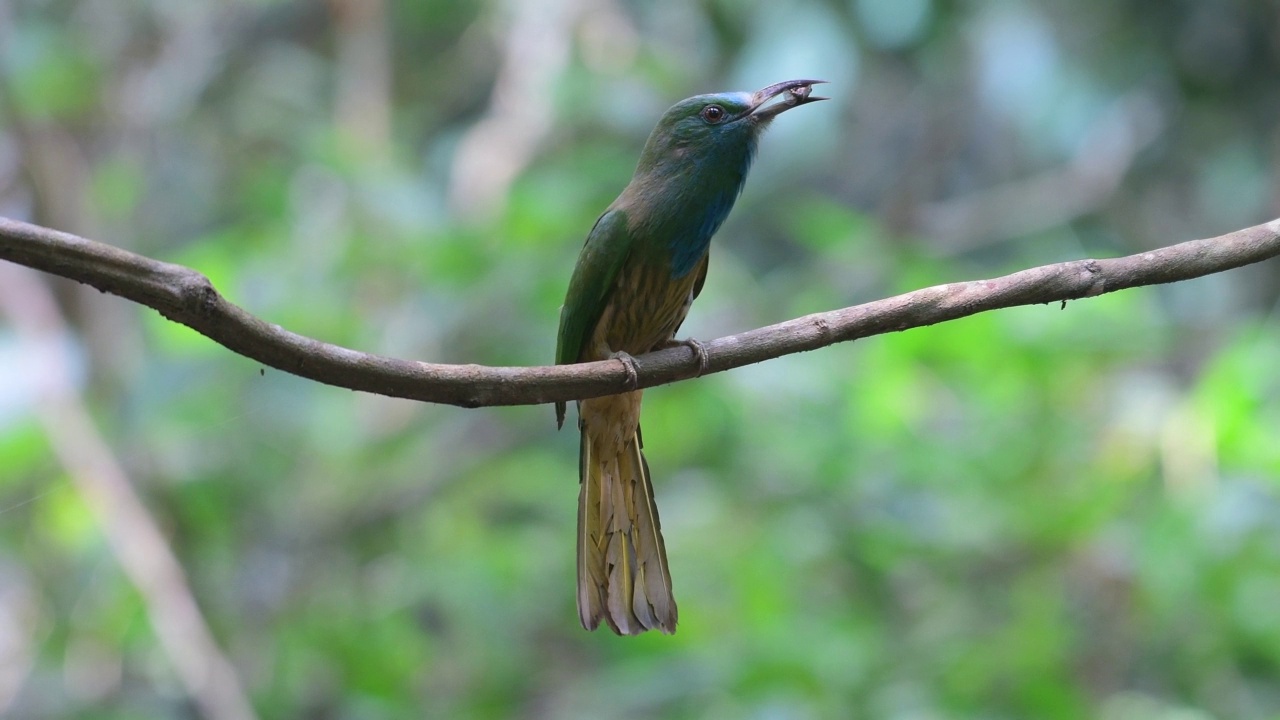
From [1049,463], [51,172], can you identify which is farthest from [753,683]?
[51,172]

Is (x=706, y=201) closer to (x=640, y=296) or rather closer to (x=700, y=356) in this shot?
(x=640, y=296)

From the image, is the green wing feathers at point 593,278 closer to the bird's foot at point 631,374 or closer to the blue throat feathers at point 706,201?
the blue throat feathers at point 706,201

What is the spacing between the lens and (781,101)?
2.45m

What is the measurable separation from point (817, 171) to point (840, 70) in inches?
114

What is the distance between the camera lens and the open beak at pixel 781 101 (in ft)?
8.00

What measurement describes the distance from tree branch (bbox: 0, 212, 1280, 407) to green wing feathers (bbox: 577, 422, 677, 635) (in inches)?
15.8

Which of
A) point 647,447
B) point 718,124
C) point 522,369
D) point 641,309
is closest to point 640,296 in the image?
point 641,309

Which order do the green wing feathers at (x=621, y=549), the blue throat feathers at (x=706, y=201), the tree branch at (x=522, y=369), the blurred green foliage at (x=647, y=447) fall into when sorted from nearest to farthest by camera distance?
1. the tree branch at (x=522, y=369)
2. the green wing feathers at (x=621, y=549)
3. the blue throat feathers at (x=706, y=201)
4. the blurred green foliage at (x=647, y=447)

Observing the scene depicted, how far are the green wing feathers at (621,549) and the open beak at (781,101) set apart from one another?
72 cm

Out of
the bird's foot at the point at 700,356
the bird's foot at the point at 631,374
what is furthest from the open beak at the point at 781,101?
the bird's foot at the point at 631,374

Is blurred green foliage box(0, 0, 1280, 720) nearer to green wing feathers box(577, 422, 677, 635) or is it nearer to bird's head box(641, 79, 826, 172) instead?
green wing feathers box(577, 422, 677, 635)

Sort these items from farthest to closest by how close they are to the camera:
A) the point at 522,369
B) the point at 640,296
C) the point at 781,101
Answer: the point at 640,296, the point at 781,101, the point at 522,369

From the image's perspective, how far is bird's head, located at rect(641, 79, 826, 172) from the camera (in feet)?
8.16

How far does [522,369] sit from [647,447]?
2969mm
